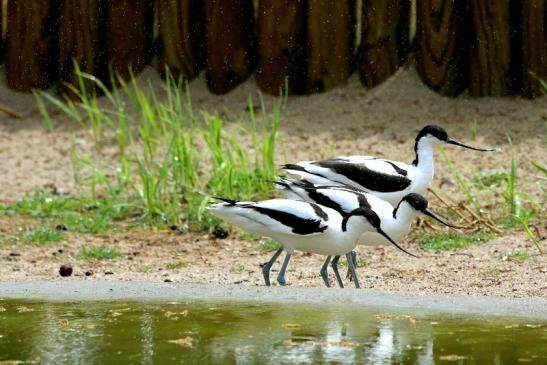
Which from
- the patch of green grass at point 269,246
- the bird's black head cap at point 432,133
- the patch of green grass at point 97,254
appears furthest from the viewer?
the bird's black head cap at point 432,133

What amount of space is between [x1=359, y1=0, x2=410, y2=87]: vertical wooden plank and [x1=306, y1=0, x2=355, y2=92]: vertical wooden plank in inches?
4.2

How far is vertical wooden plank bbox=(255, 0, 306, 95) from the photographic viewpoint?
31.4 feet

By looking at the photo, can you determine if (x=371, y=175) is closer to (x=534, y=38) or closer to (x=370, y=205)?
(x=370, y=205)

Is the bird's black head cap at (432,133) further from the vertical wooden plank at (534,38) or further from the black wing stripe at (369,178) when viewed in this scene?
the vertical wooden plank at (534,38)

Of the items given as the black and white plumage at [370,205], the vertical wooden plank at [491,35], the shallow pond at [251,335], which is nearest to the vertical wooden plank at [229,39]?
the vertical wooden plank at [491,35]

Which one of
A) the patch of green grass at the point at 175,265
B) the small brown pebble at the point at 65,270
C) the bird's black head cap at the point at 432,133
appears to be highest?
the bird's black head cap at the point at 432,133

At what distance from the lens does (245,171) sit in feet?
26.2

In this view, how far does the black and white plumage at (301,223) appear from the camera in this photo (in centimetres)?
627

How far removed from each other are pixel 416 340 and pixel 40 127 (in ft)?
20.2

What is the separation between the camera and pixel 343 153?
912 cm

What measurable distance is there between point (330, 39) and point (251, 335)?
5.35 metres

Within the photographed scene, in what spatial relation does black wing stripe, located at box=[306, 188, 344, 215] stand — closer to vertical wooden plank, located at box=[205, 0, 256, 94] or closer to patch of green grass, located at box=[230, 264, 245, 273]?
patch of green grass, located at box=[230, 264, 245, 273]

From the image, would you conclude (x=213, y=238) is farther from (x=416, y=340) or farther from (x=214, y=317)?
(x=416, y=340)

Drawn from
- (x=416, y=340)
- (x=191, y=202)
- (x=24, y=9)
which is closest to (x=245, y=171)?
(x=191, y=202)
